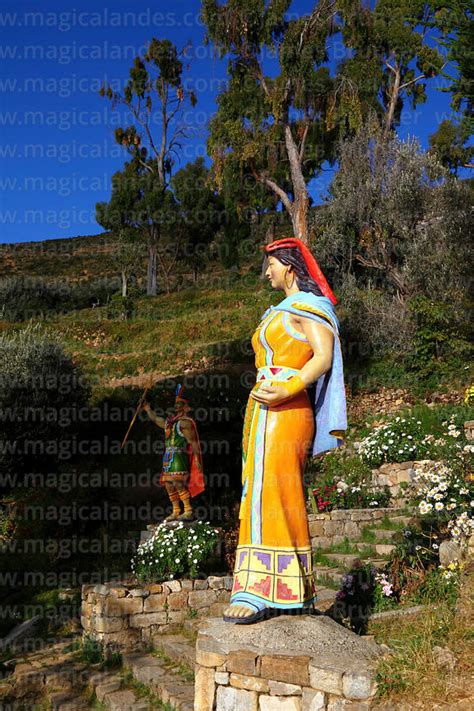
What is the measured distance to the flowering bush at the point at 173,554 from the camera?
8.32 meters

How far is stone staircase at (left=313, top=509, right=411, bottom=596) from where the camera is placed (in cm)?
738

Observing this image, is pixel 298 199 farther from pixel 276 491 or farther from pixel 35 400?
pixel 276 491

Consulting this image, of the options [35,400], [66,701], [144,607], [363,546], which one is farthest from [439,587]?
[35,400]

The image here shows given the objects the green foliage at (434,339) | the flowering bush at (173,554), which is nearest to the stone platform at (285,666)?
the flowering bush at (173,554)

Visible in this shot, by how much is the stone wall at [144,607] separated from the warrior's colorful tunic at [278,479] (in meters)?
3.88

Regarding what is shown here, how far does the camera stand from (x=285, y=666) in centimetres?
377

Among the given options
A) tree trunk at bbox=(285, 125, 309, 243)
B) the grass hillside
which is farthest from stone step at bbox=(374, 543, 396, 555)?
the grass hillside

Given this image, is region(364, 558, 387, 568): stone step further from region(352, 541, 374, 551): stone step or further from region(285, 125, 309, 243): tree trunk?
region(285, 125, 309, 243): tree trunk

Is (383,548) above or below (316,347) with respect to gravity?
below

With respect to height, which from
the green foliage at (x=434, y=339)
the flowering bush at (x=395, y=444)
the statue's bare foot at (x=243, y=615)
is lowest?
the statue's bare foot at (x=243, y=615)

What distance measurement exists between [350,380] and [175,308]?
580 inches

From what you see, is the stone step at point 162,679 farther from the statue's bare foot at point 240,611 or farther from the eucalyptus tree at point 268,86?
the eucalyptus tree at point 268,86

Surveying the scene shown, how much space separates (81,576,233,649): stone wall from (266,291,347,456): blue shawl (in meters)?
4.30

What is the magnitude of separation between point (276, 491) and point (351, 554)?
472 centimetres
